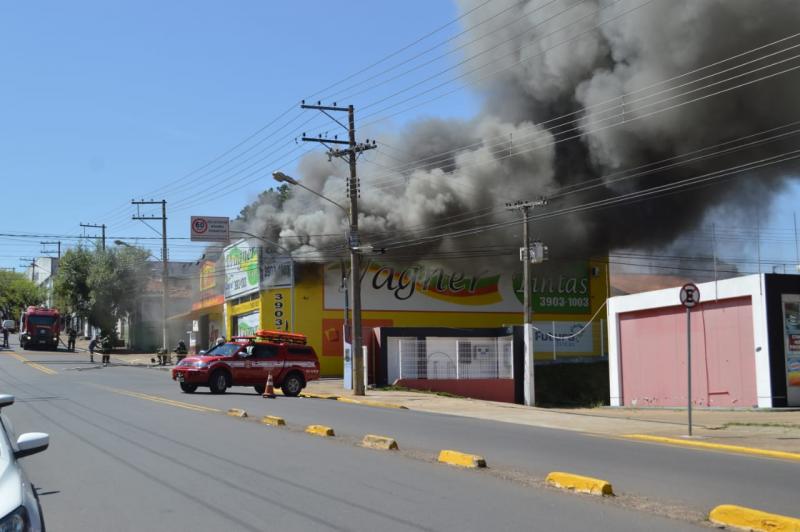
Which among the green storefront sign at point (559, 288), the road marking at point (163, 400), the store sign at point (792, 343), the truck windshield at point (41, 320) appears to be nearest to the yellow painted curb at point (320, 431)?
the road marking at point (163, 400)

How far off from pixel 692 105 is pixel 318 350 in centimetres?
2043

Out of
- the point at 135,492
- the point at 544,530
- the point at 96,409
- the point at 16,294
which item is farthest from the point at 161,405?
the point at 16,294

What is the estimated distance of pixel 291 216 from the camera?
133ft

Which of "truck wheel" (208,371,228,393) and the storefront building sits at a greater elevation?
the storefront building

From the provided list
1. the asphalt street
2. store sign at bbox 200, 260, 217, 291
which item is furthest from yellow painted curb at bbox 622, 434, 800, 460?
store sign at bbox 200, 260, 217, 291

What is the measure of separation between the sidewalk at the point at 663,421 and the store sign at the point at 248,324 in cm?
1526

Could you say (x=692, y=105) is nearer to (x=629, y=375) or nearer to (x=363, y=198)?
(x=629, y=375)

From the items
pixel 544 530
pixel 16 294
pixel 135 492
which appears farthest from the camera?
pixel 16 294

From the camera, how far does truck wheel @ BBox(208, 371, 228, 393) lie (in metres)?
23.4

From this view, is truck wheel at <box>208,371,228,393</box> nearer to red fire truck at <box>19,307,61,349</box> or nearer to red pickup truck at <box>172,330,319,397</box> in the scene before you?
red pickup truck at <box>172,330,319,397</box>

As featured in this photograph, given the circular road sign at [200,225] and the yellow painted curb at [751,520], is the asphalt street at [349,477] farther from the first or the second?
the circular road sign at [200,225]

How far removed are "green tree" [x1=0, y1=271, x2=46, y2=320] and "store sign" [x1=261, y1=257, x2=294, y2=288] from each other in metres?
74.9

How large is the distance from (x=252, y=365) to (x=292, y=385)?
4.87ft

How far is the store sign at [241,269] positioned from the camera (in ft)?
133
